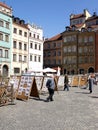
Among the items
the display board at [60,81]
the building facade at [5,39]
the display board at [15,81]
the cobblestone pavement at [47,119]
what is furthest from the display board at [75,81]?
the building facade at [5,39]

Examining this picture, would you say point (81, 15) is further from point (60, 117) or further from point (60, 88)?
point (60, 117)

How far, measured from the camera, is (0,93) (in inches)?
595

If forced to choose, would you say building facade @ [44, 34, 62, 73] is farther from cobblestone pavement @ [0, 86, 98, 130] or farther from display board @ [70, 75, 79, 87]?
cobblestone pavement @ [0, 86, 98, 130]

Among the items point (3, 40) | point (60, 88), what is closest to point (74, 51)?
point (3, 40)

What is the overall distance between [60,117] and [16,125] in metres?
2.41

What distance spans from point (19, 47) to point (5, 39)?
6.71 m

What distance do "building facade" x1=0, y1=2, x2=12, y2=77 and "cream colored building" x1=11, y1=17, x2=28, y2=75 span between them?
2289mm

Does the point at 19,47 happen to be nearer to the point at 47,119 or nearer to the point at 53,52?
the point at 53,52

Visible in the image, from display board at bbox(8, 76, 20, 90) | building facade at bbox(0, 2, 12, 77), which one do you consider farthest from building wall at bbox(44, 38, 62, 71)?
display board at bbox(8, 76, 20, 90)

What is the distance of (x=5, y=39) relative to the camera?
56.7 m

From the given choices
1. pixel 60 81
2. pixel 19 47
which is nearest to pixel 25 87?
pixel 60 81

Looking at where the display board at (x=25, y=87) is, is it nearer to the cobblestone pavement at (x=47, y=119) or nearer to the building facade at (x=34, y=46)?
the cobblestone pavement at (x=47, y=119)

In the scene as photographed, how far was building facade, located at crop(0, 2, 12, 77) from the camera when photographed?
55.3 meters

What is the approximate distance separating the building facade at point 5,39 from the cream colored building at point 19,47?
2289 mm
